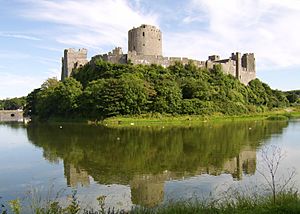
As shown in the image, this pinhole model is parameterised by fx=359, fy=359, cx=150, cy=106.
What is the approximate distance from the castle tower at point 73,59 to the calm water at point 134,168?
1716 inches

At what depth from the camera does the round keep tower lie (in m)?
59.6

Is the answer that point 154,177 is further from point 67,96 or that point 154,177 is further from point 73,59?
A: point 73,59

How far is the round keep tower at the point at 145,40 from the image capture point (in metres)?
59.6

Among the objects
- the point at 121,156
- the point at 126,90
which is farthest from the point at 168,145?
the point at 126,90

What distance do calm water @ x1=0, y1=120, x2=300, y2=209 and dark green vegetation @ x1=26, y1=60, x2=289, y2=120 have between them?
23.3m

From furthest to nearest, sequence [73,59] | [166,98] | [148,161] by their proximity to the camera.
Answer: [73,59], [166,98], [148,161]

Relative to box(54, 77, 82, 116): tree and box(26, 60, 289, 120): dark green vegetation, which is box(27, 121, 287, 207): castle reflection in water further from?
box(54, 77, 82, 116): tree

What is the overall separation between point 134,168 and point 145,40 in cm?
4645

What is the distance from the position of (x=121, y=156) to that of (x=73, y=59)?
5119 cm

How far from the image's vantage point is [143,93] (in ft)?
156

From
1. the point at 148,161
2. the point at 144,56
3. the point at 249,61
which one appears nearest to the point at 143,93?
the point at 144,56

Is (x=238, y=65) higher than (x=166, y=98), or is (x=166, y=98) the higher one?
(x=238, y=65)

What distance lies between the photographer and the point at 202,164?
1594 cm

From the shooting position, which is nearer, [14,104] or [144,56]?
[144,56]
